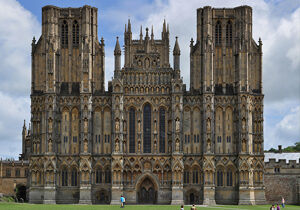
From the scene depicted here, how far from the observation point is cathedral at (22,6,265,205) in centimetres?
9244

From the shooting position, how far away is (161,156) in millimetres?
93188

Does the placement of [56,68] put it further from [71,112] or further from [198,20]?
[198,20]

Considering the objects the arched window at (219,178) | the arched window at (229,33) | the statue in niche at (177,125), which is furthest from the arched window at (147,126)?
the arched window at (229,33)

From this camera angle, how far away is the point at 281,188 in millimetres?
99312

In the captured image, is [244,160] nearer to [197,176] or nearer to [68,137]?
[197,176]

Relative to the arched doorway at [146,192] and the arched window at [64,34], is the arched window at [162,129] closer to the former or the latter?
the arched doorway at [146,192]

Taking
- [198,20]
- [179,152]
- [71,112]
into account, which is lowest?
[179,152]

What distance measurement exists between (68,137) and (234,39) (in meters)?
30.2

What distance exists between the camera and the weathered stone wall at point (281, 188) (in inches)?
3885

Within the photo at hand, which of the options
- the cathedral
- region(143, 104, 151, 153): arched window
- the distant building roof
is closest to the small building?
the distant building roof

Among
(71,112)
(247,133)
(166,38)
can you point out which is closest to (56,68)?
(71,112)

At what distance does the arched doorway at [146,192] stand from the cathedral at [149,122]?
15 centimetres

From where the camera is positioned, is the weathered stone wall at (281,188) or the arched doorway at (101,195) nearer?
the arched doorway at (101,195)

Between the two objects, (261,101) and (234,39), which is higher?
(234,39)
